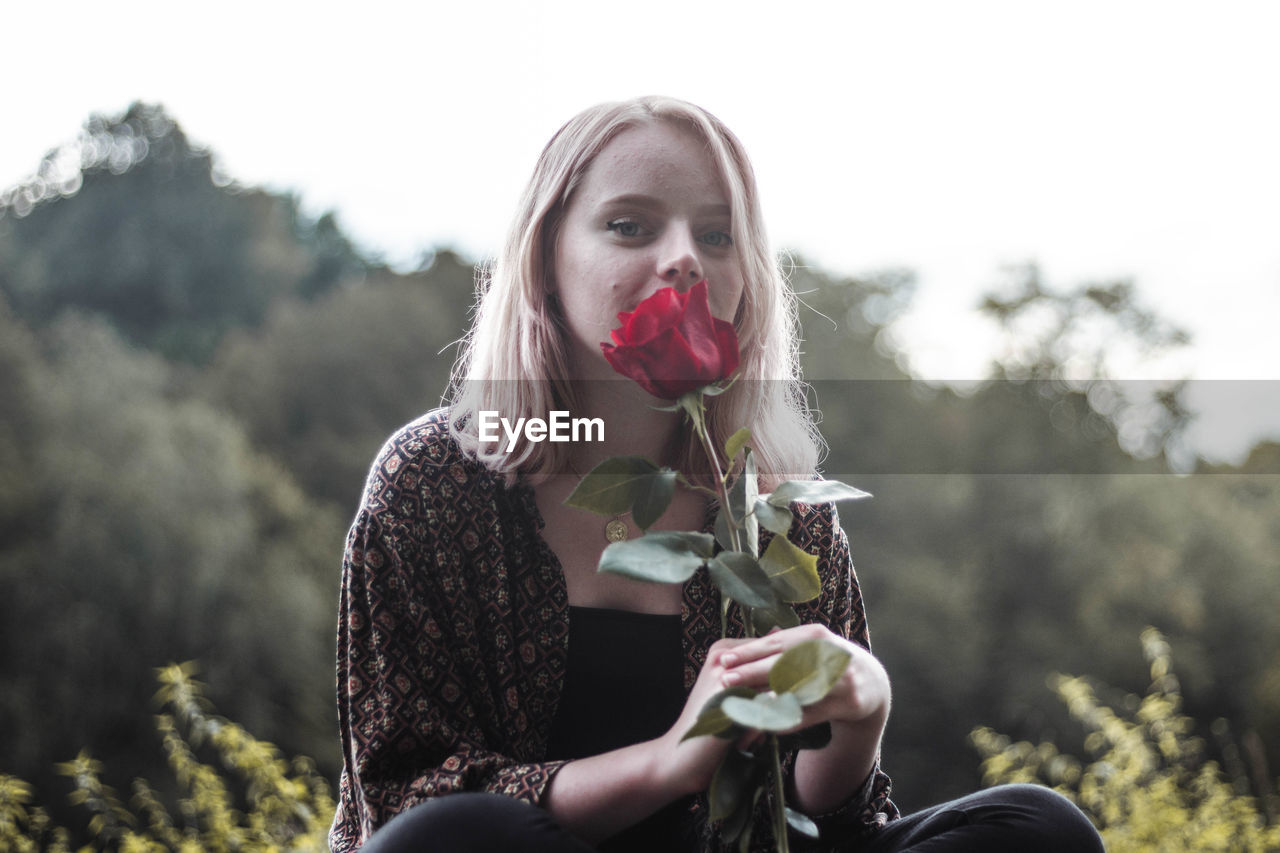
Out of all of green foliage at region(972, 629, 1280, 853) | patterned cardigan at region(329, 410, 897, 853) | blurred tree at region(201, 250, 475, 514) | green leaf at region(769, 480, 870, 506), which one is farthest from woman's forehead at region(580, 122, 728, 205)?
blurred tree at region(201, 250, 475, 514)

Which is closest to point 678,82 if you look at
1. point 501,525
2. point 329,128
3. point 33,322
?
point 329,128

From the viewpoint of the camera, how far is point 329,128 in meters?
5.43

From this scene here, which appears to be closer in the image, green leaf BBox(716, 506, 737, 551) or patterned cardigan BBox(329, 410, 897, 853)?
green leaf BBox(716, 506, 737, 551)

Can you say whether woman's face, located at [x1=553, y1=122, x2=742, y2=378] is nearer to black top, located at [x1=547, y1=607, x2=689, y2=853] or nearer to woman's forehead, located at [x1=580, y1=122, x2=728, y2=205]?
woman's forehead, located at [x1=580, y1=122, x2=728, y2=205]

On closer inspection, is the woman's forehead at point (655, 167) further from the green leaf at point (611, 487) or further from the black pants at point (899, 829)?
the black pants at point (899, 829)

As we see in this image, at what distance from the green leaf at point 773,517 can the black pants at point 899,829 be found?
1.06ft

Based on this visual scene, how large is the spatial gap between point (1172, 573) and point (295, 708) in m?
5.34

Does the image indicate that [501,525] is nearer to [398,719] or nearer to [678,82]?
[398,719]

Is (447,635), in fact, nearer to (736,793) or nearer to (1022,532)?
(736,793)

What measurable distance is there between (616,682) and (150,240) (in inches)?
219

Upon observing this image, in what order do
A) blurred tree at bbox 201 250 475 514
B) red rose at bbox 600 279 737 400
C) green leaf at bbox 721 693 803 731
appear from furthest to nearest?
blurred tree at bbox 201 250 475 514
red rose at bbox 600 279 737 400
green leaf at bbox 721 693 803 731

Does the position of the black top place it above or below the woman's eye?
below

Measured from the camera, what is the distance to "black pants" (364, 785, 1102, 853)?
2.68 ft

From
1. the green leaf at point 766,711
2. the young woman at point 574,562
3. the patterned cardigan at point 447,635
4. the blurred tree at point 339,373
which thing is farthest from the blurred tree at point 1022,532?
the green leaf at point 766,711
